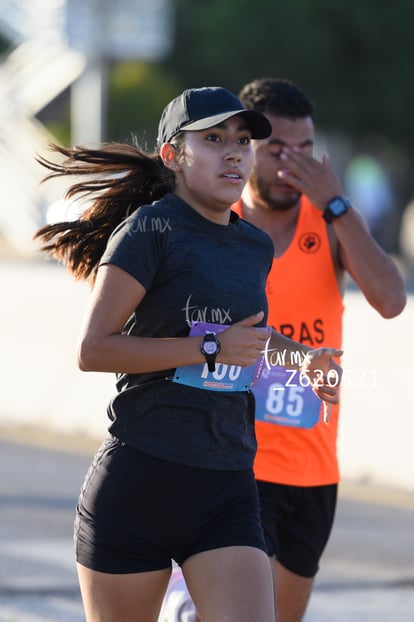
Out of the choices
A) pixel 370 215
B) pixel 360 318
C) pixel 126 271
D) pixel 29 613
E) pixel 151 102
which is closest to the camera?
pixel 126 271

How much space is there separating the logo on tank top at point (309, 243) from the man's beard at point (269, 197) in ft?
0.50

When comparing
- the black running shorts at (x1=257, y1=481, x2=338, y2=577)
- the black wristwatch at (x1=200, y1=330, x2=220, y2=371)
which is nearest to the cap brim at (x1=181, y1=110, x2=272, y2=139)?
the black wristwatch at (x1=200, y1=330, x2=220, y2=371)

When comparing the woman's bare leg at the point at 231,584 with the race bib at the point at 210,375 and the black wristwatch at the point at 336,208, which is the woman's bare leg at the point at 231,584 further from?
the black wristwatch at the point at 336,208

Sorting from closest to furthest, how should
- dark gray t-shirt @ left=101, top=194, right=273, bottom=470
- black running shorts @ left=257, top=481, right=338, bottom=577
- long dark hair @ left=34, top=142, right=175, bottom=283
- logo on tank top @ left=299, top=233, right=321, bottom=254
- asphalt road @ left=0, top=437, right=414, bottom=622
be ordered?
1. dark gray t-shirt @ left=101, top=194, right=273, bottom=470
2. long dark hair @ left=34, top=142, right=175, bottom=283
3. black running shorts @ left=257, top=481, right=338, bottom=577
4. logo on tank top @ left=299, top=233, right=321, bottom=254
5. asphalt road @ left=0, top=437, right=414, bottom=622

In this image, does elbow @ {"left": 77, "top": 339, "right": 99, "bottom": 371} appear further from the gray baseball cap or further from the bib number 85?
the bib number 85

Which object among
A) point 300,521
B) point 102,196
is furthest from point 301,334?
point 102,196

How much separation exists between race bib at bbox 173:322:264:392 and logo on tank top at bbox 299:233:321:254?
1.19m

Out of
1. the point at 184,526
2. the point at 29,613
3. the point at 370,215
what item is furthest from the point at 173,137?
the point at 370,215

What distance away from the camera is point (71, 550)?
704 centimetres

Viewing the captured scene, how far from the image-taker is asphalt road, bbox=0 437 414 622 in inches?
241

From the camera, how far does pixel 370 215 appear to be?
1254 inches

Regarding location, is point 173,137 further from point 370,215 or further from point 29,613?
→ point 370,215

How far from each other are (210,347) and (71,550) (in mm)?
3558

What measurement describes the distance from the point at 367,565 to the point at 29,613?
6.22 ft
